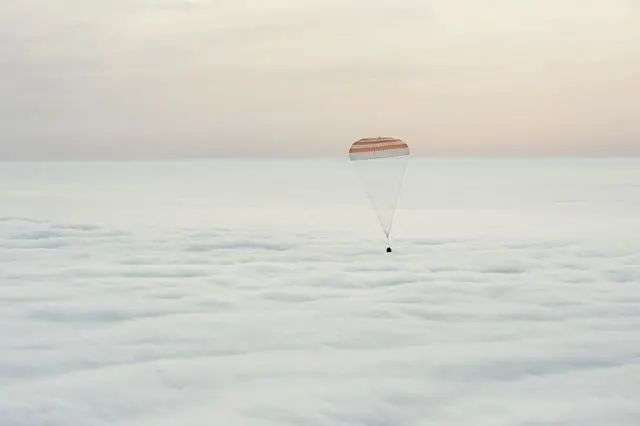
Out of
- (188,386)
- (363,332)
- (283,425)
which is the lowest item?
(283,425)

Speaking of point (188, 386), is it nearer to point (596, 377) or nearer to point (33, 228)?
point (596, 377)

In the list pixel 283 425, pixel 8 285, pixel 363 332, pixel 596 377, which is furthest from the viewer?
pixel 8 285

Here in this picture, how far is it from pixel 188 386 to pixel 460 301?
411 inches

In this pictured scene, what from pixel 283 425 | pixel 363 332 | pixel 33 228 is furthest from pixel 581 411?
pixel 33 228

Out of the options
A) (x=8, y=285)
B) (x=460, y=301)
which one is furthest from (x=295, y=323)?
(x=8, y=285)

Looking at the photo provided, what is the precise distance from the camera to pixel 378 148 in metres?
20.2

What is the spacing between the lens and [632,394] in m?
13.5

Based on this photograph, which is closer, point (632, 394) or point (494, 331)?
point (632, 394)

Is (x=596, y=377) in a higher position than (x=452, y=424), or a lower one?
higher

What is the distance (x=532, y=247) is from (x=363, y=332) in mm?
18648

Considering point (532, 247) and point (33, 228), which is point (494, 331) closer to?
point (532, 247)

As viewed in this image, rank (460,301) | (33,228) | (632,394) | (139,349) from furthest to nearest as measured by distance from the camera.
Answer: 1. (33,228)
2. (460,301)
3. (139,349)
4. (632,394)

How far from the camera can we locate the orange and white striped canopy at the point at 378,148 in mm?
19969

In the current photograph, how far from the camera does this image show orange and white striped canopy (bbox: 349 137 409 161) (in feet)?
65.5
